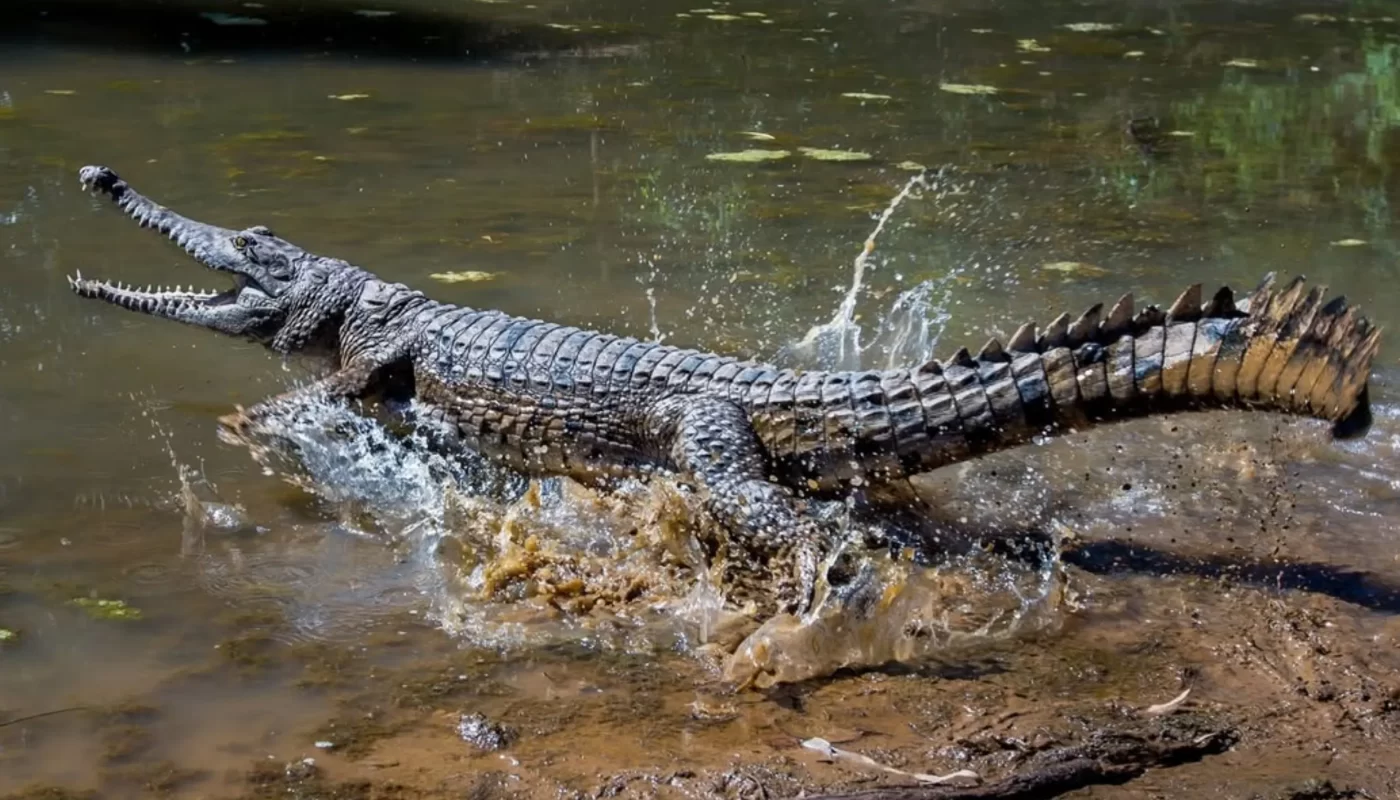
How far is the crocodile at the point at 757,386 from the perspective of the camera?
4.10m

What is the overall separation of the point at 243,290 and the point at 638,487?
2048 millimetres

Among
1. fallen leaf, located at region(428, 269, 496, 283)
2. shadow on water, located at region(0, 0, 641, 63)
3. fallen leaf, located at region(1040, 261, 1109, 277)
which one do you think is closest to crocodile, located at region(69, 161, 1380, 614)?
fallen leaf, located at region(428, 269, 496, 283)

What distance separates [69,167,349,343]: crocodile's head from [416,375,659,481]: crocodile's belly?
0.82m

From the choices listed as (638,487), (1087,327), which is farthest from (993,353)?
(638,487)

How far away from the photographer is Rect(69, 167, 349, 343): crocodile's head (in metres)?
5.78

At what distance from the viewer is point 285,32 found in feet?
40.7

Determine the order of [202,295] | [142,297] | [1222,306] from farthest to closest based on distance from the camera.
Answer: [202,295] < [142,297] < [1222,306]

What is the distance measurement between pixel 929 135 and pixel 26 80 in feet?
21.0

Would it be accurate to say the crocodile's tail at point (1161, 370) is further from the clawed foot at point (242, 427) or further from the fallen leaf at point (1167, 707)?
the clawed foot at point (242, 427)

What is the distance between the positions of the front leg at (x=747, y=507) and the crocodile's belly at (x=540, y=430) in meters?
0.27

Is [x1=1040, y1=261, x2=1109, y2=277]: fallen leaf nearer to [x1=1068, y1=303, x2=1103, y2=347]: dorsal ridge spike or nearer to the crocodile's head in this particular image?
[x1=1068, y1=303, x2=1103, y2=347]: dorsal ridge spike

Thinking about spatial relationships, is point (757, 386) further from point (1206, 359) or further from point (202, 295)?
point (202, 295)

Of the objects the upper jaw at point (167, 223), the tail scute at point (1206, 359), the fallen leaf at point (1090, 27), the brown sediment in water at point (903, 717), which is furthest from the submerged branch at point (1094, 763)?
the fallen leaf at point (1090, 27)

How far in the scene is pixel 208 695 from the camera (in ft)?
11.9
